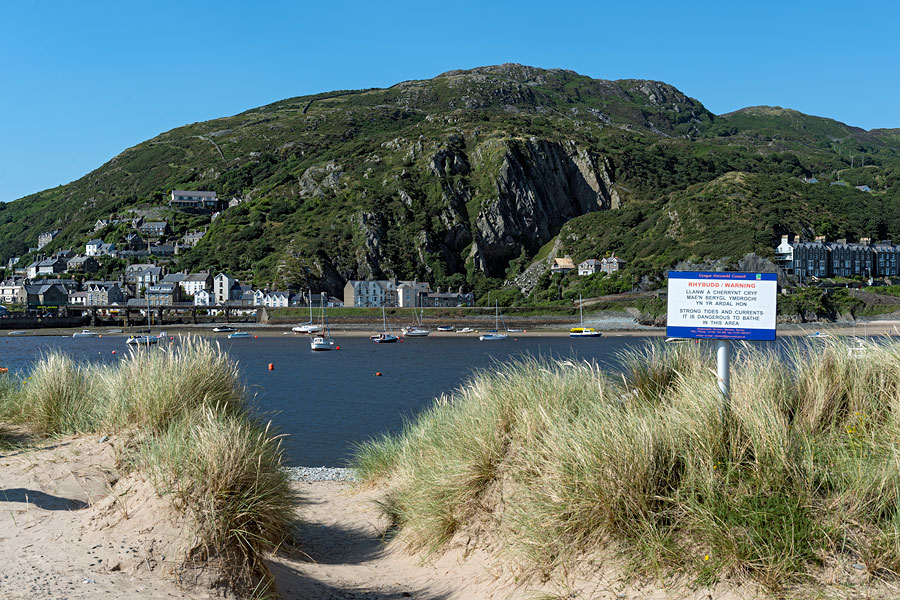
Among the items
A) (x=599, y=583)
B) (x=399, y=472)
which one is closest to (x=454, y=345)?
(x=399, y=472)

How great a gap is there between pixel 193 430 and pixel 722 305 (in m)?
5.37

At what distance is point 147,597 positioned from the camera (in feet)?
17.1

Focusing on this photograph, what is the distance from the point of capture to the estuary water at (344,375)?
2175 cm

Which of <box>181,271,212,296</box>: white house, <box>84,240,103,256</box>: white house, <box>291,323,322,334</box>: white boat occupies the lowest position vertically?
A: <box>291,323,322,334</box>: white boat

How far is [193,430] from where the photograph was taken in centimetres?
688

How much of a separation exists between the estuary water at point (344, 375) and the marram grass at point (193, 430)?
823 millimetres

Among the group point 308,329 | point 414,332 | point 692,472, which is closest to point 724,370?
point 692,472

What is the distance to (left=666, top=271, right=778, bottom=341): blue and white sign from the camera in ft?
21.7

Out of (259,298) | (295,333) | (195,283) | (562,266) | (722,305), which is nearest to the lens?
(722,305)

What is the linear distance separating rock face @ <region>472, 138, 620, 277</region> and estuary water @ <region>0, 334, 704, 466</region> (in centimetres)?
6213

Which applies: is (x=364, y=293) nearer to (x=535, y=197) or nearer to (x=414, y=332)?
(x=414, y=332)

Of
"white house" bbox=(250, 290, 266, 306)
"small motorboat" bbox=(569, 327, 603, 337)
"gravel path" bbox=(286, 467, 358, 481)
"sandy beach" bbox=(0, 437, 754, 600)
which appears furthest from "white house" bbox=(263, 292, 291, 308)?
"sandy beach" bbox=(0, 437, 754, 600)

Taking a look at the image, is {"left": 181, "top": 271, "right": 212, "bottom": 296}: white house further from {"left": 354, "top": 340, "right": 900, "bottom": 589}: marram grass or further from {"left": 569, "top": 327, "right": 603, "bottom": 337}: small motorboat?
{"left": 354, "top": 340, "right": 900, "bottom": 589}: marram grass

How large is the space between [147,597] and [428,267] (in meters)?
130
